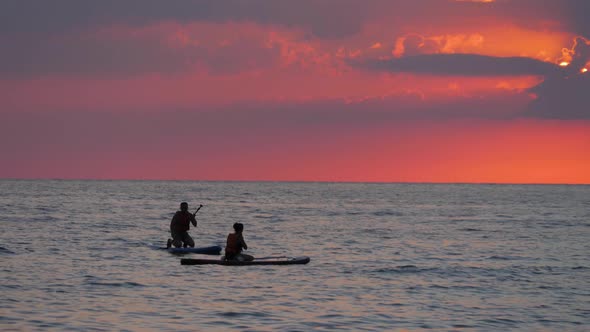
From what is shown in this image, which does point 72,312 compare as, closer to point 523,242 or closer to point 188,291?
point 188,291

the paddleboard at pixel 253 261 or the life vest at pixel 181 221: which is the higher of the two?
the life vest at pixel 181 221

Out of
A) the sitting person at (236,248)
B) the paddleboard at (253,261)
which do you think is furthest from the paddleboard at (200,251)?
the sitting person at (236,248)

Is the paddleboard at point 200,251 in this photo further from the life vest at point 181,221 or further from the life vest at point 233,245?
the life vest at point 233,245

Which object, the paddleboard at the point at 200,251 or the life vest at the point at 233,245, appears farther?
the paddleboard at the point at 200,251

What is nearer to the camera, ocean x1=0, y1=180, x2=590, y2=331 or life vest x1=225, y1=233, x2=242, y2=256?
ocean x1=0, y1=180, x2=590, y2=331

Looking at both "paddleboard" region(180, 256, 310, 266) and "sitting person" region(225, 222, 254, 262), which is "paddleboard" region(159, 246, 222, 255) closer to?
"paddleboard" region(180, 256, 310, 266)

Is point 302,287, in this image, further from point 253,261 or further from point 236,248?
point 236,248

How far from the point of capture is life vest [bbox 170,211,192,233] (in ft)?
110

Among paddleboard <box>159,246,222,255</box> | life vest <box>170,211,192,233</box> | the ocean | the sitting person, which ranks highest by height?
life vest <box>170,211,192,233</box>

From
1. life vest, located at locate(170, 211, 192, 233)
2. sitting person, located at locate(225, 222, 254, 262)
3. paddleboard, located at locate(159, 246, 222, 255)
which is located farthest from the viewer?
paddleboard, located at locate(159, 246, 222, 255)

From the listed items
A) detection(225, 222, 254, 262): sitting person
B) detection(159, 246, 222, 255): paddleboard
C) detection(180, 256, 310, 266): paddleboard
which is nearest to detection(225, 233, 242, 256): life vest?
detection(225, 222, 254, 262): sitting person

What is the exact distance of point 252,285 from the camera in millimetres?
24844

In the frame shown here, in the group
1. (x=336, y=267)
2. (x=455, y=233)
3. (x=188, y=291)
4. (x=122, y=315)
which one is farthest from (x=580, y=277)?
(x=455, y=233)

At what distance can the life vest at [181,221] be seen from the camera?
110 feet
